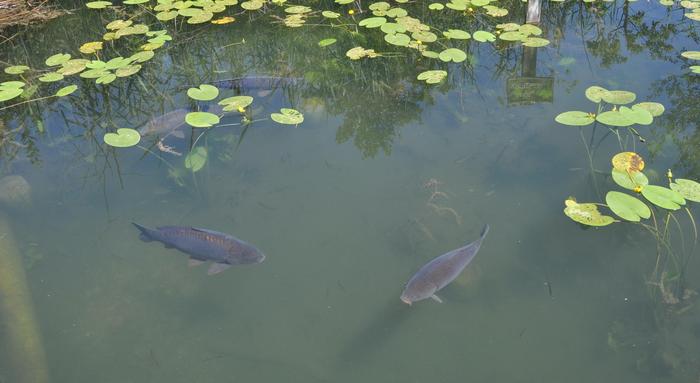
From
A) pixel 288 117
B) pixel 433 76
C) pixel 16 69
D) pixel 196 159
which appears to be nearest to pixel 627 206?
pixel 433 76

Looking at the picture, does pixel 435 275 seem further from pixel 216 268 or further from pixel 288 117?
pixel 288 117

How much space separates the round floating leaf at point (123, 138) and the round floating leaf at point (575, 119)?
2.50 meters

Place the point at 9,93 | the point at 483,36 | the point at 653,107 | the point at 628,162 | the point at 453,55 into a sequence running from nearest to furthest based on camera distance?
the point at 628,162
the point at 653,107
the point at 9,93
the point at 453,55
the point at 483,36

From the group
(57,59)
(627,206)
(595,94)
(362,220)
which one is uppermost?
(57,59)

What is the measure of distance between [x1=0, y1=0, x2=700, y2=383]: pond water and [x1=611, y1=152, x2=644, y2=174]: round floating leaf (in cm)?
16

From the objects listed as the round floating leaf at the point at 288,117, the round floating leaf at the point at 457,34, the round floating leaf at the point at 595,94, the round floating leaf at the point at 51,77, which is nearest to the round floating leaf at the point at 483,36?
the round floating leaf at the point at 457,34

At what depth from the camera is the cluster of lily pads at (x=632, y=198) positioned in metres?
2.57

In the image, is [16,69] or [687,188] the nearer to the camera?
[687,188]

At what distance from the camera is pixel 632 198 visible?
2.64m

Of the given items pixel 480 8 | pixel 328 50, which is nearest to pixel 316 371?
pixel 328 50

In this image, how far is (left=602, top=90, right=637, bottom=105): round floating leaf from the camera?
3365mm

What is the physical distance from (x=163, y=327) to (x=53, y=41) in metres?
3.67

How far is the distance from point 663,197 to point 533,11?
2.52 metres

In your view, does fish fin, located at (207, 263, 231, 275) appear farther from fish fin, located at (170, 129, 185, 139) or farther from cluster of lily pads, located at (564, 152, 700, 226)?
cluster of lily pads, located at (564, 152, 700, 226)
